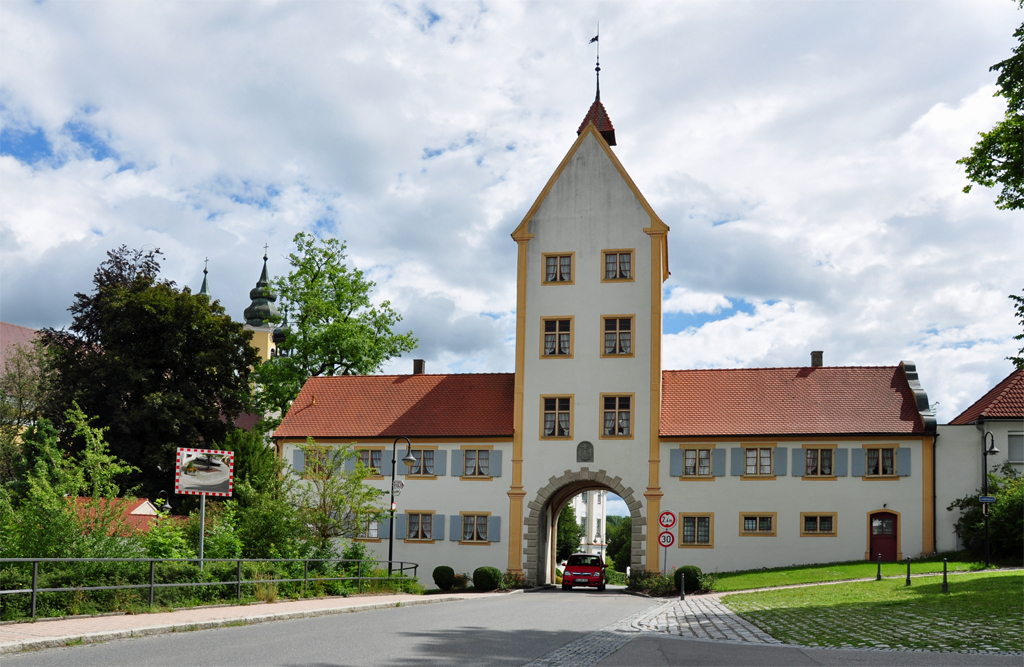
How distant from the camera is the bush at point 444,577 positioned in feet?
127

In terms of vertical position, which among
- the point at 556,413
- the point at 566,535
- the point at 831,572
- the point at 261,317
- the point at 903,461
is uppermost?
the point at 261,317

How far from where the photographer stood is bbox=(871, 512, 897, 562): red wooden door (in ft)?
126

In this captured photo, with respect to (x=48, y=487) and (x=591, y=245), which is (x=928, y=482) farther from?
(x=48, y=487)

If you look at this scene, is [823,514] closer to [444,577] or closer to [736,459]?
[736,459]

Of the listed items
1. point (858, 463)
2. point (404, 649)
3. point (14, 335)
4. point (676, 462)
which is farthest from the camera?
point (14, 335)

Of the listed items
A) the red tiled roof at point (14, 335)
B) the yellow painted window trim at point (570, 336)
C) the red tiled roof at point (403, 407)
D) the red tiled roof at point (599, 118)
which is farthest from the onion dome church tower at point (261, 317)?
the yellow painted window trim at point (570, 336)

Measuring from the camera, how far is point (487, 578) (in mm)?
37375

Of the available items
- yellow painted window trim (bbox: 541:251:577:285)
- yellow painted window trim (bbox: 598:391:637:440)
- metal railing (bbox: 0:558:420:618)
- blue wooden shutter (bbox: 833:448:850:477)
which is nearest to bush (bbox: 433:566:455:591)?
yellow painted window trim (bbox: 598:391:637:440)

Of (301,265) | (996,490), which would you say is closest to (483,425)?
(301,265)

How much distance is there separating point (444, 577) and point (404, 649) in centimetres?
2630

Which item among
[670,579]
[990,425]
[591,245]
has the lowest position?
[670,579]

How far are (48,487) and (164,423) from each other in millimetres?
33491

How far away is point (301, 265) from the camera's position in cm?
5409

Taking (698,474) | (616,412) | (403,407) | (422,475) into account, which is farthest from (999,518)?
(403,407)
